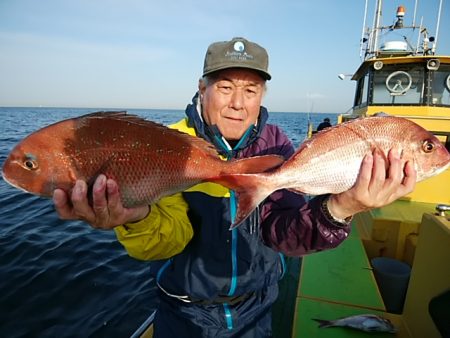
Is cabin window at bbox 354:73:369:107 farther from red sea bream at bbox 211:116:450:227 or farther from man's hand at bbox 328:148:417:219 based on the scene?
man's hand at bbox 328:148:417:219

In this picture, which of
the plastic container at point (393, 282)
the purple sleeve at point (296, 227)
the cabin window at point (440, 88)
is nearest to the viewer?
the purple sleeve at point (296, 227)

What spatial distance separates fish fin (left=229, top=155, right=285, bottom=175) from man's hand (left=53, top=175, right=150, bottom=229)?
0.68 m

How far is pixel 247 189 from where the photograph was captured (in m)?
1.78

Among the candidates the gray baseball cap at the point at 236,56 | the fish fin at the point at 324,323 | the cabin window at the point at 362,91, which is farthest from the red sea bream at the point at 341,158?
the cabin window at the point at 362,91

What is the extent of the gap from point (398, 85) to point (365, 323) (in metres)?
6.30

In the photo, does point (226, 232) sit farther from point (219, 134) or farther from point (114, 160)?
point (114, 160)

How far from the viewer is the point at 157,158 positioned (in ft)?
5.95

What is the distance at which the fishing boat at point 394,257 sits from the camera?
2487mm

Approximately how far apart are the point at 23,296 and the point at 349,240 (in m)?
Answer: 5.98

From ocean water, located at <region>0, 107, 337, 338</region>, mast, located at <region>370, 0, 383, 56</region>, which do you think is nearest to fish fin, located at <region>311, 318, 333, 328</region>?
ocean water, located at <region>0, 107, 337, 338</region>

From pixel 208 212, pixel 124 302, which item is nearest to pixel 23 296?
pixel 124 302

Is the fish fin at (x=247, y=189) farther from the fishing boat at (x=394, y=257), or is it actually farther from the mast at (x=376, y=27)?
the mast at (x=376, y=27)

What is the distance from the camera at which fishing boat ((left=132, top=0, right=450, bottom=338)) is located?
2487 millimetres

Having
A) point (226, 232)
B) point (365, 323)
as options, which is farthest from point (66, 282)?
point (365, 323)
